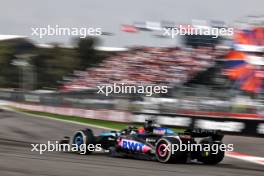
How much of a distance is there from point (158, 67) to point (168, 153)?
18.4 metres

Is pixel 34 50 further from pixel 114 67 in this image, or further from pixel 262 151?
pixel 262 151

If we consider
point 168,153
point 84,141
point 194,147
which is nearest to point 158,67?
point 84,141

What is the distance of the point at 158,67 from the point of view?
90.1ft

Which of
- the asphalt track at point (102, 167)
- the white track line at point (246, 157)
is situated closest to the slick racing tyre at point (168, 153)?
the asphalt track at point (102, 167)

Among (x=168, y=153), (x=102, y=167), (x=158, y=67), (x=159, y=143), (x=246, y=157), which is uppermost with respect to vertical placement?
(x=158, y=67)

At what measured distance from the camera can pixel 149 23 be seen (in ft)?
110

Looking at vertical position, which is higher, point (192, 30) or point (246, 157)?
point (192, 30)

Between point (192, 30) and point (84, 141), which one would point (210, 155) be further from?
point (192, 30)

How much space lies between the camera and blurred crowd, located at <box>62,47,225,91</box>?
1032 inches

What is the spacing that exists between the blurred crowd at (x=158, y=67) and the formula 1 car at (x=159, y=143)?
47.4 feet

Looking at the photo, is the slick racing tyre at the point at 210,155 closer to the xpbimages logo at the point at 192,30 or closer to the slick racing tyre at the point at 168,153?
the slick racing tyre at the point at 168,153

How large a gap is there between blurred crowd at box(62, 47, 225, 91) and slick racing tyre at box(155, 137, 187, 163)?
51.3 ft

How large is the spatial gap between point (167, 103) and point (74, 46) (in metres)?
45.7

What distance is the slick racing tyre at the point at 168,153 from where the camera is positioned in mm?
9164
